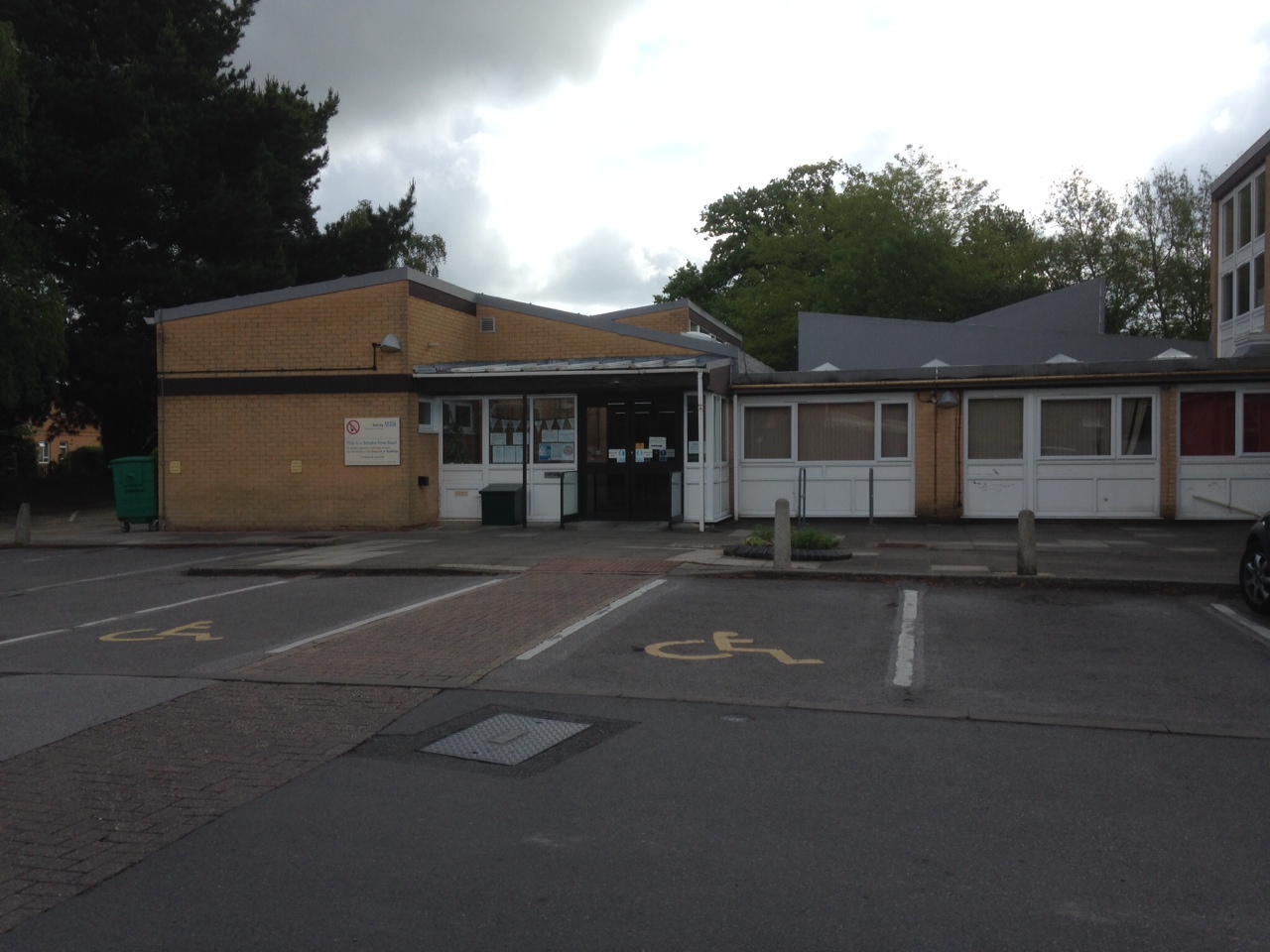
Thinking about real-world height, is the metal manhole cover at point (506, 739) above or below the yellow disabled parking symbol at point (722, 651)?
below

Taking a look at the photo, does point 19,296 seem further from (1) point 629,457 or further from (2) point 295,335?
(1) point 629,457

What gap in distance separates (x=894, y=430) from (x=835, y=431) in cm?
111

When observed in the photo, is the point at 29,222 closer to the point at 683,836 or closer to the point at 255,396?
the point at 255,396

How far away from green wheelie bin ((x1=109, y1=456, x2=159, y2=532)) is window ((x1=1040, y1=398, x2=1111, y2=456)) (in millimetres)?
17456

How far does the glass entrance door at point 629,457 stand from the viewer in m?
20.1

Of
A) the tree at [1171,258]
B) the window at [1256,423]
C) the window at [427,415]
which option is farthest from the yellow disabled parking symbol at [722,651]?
the tree at [1171,258]

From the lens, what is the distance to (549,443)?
20.8 meters

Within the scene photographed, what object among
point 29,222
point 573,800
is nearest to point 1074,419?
point 573,800

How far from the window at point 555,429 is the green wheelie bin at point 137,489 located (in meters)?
7.97

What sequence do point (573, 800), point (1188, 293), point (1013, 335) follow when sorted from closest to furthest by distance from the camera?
point (573, 800) → point (1013, 335) → point (1188, 293)

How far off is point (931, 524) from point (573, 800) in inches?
626

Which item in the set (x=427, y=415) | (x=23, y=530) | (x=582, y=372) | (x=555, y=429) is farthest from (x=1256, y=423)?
(x=23, y=530)

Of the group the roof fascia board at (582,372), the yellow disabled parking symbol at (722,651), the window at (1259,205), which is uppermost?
the window at (1259,205)

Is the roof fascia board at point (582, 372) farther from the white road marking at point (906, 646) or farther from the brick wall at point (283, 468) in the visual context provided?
the white road marking at point (906, 646)
